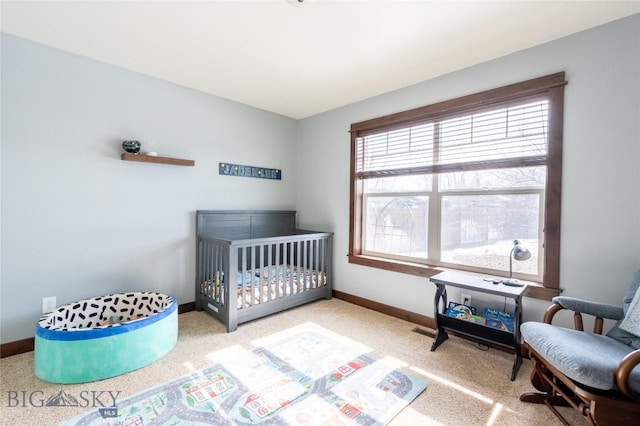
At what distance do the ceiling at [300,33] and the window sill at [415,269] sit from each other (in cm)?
184

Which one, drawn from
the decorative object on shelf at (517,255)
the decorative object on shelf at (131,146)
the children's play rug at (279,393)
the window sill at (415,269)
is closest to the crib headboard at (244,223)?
the decorative object on shelf at (131,146)

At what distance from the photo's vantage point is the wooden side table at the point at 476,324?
1942 millimetres

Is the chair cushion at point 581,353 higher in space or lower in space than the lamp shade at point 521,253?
lower

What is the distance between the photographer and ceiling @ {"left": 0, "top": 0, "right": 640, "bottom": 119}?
1769mm

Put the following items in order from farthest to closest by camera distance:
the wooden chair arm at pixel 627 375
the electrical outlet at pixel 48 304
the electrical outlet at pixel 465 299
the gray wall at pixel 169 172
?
1. the electrical outlet at pixel 465 299
2. the electrical outlet at pixel 48 304
3. the gray wall at pixel 169 172
4. the wooden chair arm at pixel 627 375

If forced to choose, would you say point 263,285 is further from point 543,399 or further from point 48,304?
point 543,399

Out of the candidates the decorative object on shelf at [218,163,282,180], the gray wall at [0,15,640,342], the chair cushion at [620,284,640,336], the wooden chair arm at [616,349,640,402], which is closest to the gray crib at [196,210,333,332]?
the gray wall at [0,15,640,342]

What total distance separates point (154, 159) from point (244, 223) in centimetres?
119

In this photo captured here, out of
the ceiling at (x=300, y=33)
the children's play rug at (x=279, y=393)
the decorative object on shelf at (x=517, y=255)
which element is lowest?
the children's play rug at (x=279, y=393)

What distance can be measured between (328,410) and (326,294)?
73.9 inches

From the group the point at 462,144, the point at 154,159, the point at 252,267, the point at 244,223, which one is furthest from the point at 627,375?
the point at 154,159

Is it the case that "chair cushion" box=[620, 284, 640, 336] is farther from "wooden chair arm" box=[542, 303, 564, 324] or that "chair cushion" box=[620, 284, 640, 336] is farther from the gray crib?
the gray crib

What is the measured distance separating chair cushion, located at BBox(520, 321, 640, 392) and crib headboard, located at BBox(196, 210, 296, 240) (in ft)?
9.16

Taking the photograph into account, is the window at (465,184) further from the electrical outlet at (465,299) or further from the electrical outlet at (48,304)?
the electrical outlet at (48,304)
